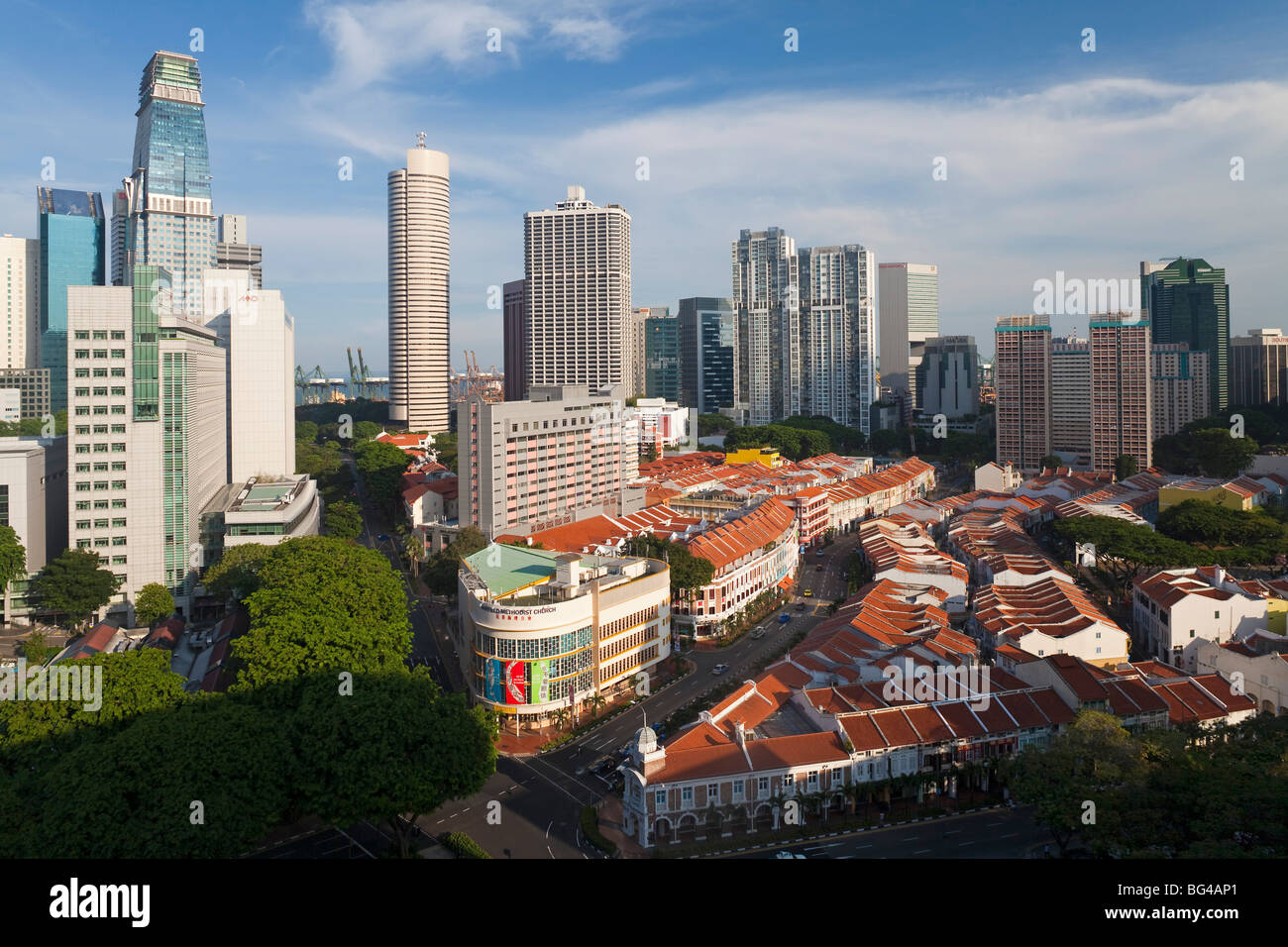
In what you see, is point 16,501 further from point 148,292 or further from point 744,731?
point 744,731

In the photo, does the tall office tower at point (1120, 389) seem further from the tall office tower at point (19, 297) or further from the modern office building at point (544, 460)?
the tall office tower at point (19, 297)

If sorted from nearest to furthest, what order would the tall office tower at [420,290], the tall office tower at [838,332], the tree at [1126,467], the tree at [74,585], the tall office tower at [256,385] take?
the tree at [74,585]
the tall office tower at [256,385]
the tree at [1126,467]
the tall office tower at [420,290]
the tall office tower at [838,332]

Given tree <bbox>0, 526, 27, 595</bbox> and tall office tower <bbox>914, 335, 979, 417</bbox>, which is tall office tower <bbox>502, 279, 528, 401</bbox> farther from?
tree <bbox>0, 526, 27, 595</bbox>

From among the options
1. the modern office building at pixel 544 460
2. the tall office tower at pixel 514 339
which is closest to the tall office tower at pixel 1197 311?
the tall office tower at pixel 514 339

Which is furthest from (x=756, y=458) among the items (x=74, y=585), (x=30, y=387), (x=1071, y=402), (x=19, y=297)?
(x=19, y=297)

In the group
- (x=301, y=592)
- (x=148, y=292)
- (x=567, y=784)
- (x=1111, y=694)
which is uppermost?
(x=148, y=292)

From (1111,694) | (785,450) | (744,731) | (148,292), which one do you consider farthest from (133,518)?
(785,450)

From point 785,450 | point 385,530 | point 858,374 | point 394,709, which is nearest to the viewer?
point 394,709
